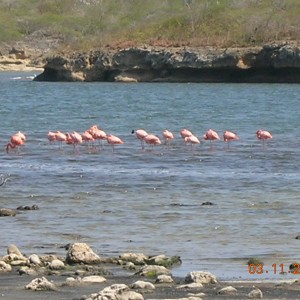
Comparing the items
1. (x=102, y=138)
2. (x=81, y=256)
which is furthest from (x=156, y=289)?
(x=102, y=138)


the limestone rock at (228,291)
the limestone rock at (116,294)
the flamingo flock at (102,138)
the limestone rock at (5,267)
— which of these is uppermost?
the limestone rock at (116,294)

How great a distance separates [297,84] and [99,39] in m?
23.8

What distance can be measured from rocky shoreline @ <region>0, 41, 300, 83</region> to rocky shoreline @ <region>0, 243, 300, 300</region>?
6169cm

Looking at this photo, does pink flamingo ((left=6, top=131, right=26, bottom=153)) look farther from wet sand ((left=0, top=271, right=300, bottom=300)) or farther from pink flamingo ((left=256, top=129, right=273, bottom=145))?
wet sand ((left=0, top=271, right=300, bottom=300))

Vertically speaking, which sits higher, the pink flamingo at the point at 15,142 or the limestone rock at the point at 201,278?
the limestone rock at the point at 201,278

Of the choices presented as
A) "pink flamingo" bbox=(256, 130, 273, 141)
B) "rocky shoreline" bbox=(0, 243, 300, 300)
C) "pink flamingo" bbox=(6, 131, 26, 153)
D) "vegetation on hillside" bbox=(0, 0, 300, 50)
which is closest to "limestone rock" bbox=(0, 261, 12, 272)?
"rocky shoreline" bbox=(0, 243, 300, 300)

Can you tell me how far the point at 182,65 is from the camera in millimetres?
76062

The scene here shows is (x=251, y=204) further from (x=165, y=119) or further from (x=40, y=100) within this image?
(x=40, y=100)

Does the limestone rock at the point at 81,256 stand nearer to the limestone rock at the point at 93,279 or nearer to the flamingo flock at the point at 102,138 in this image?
the limestone rock at the point at 93,279

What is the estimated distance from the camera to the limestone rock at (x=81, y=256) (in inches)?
433

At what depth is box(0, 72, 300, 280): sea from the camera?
12.5m

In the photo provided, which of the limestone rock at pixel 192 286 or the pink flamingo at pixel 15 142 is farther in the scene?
the pink flamingo at pixel 15 142

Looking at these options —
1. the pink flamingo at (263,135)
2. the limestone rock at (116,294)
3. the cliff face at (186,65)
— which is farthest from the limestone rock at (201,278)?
the cliff face at (186,65)

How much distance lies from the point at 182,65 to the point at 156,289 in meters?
67.1
